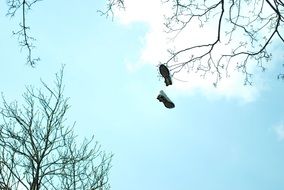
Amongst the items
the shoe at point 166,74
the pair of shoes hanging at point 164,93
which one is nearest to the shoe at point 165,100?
the pair of shoes hanging at point 164,93

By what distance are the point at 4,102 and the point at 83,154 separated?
1.98 m

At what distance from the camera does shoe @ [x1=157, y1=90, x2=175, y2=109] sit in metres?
5.50

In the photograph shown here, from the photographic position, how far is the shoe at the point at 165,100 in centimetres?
550

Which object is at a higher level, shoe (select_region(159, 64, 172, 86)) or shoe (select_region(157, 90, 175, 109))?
shoe (select_region(159, 64, 172, 86))

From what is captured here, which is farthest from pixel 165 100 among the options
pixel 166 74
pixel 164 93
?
pixel 166 74

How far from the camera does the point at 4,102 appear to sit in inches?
403

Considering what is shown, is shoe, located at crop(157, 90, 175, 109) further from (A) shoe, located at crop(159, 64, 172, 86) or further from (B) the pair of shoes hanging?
(A) shoe, located at crop(159, 64, 172, 86)

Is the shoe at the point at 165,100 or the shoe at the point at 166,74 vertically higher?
the shoe at the point at 166,74

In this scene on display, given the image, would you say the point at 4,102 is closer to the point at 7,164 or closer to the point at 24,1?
the point at 7,164

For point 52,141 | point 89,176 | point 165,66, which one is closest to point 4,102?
point 52,141

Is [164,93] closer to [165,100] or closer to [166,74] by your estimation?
[165,100]

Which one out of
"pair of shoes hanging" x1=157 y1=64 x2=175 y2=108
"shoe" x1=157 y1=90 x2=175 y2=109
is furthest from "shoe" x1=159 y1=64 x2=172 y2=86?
"shoe" x1=157 y1=90 x2=175 y2=109

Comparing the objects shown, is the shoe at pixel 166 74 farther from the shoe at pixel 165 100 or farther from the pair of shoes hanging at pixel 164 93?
the shoe at pixel 165 100

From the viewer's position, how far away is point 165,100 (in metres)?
5.51
